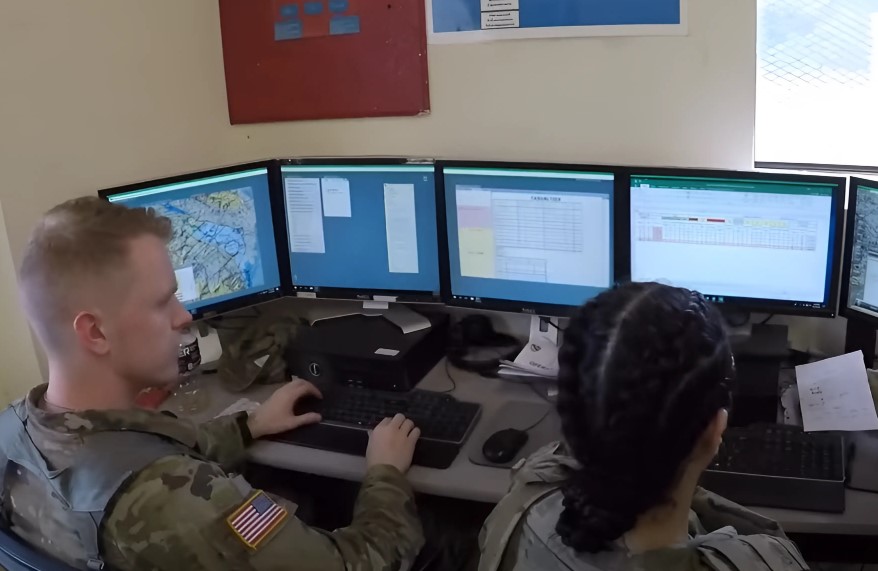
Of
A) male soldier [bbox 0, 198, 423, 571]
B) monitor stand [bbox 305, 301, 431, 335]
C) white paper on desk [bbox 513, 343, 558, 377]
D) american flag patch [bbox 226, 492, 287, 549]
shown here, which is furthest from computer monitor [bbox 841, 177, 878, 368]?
american flag patch [bbox 226, 492, 287, 549]

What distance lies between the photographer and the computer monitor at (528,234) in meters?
1.99

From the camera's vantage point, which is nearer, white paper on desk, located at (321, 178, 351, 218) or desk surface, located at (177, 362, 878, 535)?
desk surface, located at (177, 362, 878, 535)

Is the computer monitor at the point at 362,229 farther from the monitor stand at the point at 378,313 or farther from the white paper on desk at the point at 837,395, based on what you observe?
the white paper on desk at the point at 837,395

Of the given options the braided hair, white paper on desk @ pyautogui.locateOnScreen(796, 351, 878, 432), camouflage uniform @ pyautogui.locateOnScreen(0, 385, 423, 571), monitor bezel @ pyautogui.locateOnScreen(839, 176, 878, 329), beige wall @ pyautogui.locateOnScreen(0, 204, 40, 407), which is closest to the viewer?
the braided hair

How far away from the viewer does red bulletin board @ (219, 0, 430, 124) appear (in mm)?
2248

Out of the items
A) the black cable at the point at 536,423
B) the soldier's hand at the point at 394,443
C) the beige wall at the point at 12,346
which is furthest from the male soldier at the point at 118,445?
the beige wall at the point at 12,346

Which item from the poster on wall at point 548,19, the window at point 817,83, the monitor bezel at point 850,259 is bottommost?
the monitor bezel at point 850,259

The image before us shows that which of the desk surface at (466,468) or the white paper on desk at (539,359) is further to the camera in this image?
the white paper on desk at (539,359)

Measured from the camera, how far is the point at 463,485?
5.42ft

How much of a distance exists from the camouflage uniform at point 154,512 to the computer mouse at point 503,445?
362 mm

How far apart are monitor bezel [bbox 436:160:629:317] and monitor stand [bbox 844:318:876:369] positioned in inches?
19.7

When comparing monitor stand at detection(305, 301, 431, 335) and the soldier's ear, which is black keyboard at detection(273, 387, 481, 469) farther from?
the soldier's ear

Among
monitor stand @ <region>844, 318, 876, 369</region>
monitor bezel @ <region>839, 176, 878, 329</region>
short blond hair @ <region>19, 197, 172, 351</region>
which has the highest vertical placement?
short blond hair @ <region>19, 197, 172, 351</region>

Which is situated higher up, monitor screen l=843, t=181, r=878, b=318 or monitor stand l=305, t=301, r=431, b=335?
monitor screen l=843, t=181, r=878, b=318
